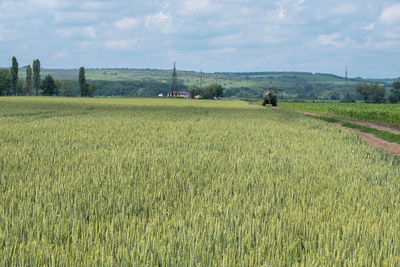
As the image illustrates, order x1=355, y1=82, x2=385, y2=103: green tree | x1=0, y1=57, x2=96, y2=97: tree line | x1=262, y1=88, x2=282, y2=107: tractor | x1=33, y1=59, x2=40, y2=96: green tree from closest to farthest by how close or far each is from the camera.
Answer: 1. x1=262, y1=88, x2=282, y2=107: tractor
2. x1=0, y1=57, x2=96, y2=97: tree line
3. x1=33, y1=59, x2=40, y2=96: green tree
4. x1=355, y1=82, x2=385, y2=103: green tree

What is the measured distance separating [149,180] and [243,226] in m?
2.53

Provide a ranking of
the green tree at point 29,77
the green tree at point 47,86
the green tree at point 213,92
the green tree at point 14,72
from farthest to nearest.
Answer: the green tree at point 213,92
the green tree at point 47,86
the green tree at point 29,77
the green tree at point 14,72

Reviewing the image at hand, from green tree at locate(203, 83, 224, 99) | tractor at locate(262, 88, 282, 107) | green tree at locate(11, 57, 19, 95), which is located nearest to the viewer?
tractor at locate(262, 88, 282, 107)

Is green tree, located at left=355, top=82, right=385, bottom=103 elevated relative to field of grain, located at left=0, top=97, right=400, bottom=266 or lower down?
elevated

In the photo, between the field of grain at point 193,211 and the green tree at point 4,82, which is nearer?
the field of grain at point 193,211

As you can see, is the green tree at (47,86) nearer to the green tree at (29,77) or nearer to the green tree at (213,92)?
the green tree at (29,77)

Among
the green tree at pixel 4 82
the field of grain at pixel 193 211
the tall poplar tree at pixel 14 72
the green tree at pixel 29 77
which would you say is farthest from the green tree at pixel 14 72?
the field of grain at pixel 193 211

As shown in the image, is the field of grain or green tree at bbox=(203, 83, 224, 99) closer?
the field of grain

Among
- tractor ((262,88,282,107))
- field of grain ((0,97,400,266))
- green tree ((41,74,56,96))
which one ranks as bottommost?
field of grain ((0,97,400,266))

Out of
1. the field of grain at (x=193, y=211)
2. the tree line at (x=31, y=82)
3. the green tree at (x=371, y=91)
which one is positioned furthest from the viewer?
the green tree at (x=371, y=91)

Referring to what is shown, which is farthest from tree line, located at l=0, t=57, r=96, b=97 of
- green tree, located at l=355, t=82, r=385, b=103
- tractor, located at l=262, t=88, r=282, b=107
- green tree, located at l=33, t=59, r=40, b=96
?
green tree, located at l=355, t=82, r=385, b=103

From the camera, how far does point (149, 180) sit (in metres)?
5.80

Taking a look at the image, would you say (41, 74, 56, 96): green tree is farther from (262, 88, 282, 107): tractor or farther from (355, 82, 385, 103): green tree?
(355, 82, 385, 103): green tree

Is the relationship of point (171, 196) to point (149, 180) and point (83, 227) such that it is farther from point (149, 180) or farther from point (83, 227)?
point (83, 227)
